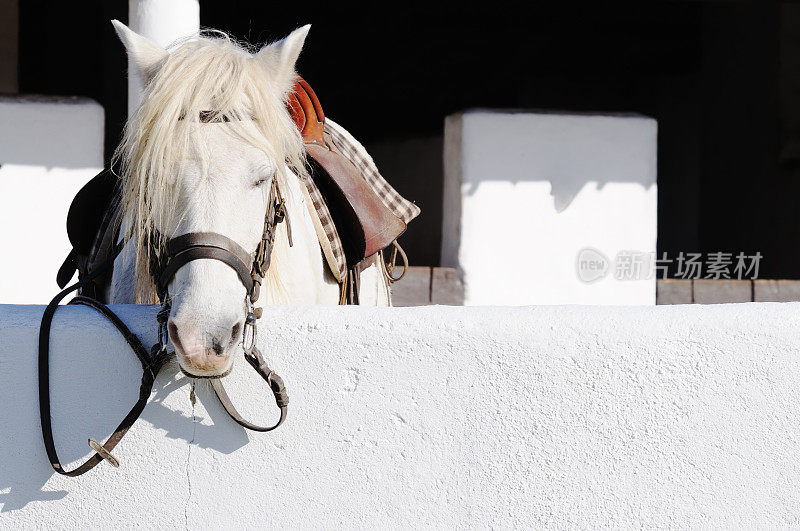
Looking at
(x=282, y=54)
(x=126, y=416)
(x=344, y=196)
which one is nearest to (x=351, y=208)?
(x=344, y=196)

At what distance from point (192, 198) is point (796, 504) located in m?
1.68

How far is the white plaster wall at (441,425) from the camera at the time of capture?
198 centimetres

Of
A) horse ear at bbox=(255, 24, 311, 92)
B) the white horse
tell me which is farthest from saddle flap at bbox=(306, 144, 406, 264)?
horse ear at bbox=(255, 24, 311, 92)

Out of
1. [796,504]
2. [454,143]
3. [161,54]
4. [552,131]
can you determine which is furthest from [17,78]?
[796,504]

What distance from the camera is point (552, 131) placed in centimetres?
484

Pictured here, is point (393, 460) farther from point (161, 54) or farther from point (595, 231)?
point (595, 231)

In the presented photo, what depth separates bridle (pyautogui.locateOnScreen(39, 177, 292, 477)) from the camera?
1827 millimetres

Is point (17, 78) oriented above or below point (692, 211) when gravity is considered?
above

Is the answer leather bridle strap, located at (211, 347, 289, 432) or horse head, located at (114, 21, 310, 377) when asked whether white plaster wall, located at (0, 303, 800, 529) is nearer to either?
leather bridle strap, located at (211, 347, 289, 432)

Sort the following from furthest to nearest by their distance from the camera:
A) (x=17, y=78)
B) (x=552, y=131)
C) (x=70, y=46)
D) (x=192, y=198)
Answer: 1. (x=70, y=46)
2. (x=17, y=78)
3. (x=552, y=131)
4. (x=192, y=198)

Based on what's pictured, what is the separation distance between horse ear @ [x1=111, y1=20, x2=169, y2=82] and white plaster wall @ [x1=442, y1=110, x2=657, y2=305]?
2.74 meters

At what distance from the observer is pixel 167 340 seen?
1.88 m

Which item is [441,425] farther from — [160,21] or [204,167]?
[160,21]

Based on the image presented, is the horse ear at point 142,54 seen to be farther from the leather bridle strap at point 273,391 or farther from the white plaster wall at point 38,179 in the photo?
the white plaster wall at point 38,179
